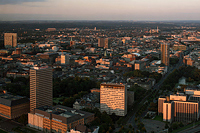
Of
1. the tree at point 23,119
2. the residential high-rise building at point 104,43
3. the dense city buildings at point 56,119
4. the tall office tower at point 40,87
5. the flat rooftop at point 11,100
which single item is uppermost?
the residential high-rise building at point 104,43

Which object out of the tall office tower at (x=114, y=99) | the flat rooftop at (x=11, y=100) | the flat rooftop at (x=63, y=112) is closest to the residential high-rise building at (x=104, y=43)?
the tall office tower at (x=114, y=99)

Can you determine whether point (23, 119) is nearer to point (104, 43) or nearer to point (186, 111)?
point (186, 111)

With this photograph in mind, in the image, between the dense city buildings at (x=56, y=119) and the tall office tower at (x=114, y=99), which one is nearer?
the dense city buildings at (x=56, y=119)

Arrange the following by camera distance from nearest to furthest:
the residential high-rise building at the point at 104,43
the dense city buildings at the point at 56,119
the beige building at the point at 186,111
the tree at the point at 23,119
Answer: the dense city buildings at the point at 56,119 → the tree at the point at 23,119 → the beige building at the point at 186,111 → the residential high-rise building at the point at 104,43

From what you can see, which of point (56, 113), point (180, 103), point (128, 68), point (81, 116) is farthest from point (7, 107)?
point (128, 68)

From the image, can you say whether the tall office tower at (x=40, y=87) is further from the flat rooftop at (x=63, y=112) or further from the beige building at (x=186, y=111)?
the beige building at (x=186, y=111)

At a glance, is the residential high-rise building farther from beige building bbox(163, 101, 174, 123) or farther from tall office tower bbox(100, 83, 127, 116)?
beige building bbox(163, 101, 174, 123)
